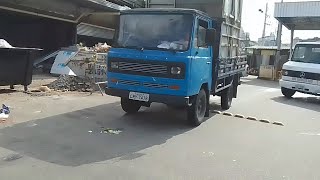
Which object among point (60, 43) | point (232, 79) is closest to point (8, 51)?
point (232, 79)

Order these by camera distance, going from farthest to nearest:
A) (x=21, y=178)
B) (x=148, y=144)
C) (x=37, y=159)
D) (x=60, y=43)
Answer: (x=60, y=43)
(x=148, y=144)
(x=37, y=159)
(x=21, y=178)

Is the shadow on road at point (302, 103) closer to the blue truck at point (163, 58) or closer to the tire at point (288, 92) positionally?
the tire at point (288, 92)

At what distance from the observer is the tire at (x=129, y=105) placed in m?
9.25

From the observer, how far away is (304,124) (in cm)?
1002

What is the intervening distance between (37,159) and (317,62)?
12700mm

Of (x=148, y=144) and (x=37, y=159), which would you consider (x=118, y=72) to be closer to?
(x=148, y=144)

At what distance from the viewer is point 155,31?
7965 mm

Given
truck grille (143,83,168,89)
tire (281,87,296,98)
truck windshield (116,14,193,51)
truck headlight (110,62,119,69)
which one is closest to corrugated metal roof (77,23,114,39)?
tire (281,87,296,98)

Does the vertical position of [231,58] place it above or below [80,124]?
above

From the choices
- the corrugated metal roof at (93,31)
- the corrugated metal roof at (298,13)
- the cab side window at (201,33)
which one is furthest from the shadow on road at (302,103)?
the corrugated metal roof at (298,13)

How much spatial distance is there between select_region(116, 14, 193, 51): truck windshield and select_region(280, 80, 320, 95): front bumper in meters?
8.73

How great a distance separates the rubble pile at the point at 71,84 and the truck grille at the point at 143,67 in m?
5.21

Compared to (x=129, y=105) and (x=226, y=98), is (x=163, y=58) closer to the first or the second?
(x=129, y=105)

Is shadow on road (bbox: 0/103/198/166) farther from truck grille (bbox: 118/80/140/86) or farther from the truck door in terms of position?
the truck door
